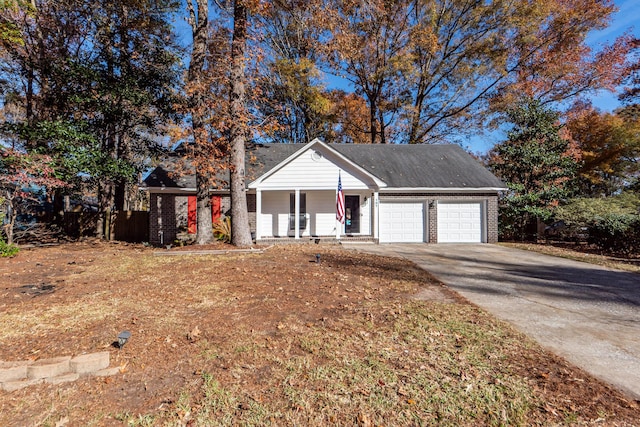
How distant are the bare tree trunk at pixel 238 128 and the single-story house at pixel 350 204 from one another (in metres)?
2.51

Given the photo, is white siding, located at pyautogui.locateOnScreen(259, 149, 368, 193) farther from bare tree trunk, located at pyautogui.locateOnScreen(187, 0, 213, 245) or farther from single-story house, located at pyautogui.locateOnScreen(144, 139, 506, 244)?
bare tree trunk, located at pyautogui.locateOnScreen(187, 0, 213, 245)

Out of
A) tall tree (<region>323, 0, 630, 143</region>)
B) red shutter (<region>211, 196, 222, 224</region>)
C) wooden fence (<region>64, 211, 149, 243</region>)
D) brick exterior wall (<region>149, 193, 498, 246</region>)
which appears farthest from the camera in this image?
tall tree (<region>323, 0, 630, 143</region>)

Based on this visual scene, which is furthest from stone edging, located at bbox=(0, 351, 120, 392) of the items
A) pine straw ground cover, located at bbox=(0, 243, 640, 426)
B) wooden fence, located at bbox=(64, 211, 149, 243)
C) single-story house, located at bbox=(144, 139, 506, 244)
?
wooden fence, located at bbox=(64, 211, 149, 243)

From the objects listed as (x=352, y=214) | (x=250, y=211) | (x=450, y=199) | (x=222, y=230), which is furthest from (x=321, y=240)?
(x=450, y=199)

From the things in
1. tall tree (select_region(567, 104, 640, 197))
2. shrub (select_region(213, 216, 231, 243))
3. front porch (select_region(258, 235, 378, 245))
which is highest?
tall tree (select_region(567, 104, 640, 197))

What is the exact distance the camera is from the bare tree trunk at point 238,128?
35.6 ft

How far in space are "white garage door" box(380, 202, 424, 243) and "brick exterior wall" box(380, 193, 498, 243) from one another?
321mm

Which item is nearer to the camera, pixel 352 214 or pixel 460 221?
pixel 460 221

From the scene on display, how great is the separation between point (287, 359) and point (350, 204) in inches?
467

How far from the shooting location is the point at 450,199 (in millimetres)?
14359

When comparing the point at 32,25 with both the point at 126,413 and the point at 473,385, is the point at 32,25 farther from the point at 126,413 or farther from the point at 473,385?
the point at 473,385

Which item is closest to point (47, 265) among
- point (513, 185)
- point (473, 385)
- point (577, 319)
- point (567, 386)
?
point (473, 385)

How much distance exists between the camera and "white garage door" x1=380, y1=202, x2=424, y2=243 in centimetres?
1444

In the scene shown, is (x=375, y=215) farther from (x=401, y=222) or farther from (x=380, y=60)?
(x=380, y=60)
